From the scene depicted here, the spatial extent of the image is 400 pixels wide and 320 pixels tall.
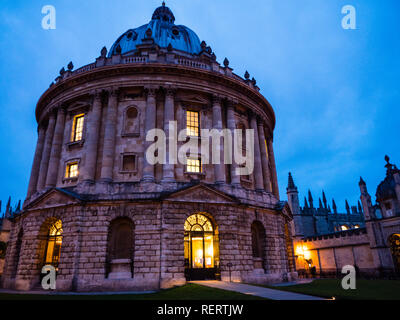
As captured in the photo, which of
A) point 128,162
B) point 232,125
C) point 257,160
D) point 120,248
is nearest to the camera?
point 120,248

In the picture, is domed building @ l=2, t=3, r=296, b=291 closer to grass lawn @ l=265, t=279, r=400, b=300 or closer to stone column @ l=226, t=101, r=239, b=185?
stone column @ l=226, t=101, r=239, b=185

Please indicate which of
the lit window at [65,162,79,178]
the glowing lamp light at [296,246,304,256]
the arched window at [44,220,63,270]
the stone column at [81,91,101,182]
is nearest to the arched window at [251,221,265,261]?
the stone column at [81,91,101,182]

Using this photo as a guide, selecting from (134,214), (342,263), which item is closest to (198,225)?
(134,214)

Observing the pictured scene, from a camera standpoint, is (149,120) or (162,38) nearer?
(149,120)

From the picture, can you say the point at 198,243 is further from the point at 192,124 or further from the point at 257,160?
the point at 257,160

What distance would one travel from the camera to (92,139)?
78.8 feet

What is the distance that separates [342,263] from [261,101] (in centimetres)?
2477

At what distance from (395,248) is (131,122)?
31787mm

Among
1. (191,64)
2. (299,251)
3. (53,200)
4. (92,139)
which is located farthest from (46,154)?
(299,251)

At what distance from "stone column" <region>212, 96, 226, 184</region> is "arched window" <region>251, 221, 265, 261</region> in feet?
16.9

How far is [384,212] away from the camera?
109 ft

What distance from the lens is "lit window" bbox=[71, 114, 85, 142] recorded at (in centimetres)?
2642

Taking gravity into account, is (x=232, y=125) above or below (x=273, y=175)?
above
